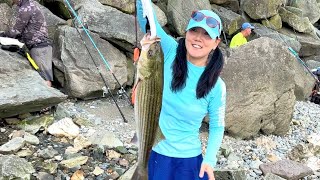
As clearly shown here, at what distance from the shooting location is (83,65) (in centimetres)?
933

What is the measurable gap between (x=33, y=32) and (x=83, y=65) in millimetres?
1454

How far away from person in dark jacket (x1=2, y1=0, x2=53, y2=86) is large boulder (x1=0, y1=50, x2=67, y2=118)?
492mm

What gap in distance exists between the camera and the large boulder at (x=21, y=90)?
669 centimetres

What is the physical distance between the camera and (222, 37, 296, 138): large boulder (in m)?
8.87

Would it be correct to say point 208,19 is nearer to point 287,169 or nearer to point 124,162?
point 124,162

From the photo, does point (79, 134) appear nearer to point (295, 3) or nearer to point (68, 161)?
point (68, 161)

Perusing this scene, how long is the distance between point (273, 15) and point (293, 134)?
1066 cm

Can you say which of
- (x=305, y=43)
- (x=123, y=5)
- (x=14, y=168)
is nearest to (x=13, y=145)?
(x=14, y=168)

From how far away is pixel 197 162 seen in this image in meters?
3.49

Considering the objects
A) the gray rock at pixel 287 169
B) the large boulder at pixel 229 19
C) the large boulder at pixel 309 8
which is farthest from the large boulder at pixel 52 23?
the large boulder at pixel 309 8

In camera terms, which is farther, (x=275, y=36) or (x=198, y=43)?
(x=275, y=36)

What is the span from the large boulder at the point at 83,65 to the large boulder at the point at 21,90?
1393 millimetres

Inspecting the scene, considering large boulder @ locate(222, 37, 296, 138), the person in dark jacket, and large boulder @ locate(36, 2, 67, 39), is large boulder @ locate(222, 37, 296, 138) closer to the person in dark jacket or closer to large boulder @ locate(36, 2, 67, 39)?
the person in dark jacket

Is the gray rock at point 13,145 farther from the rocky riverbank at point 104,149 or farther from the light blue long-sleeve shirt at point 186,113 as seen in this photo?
the light blue long-sleeve shirt at point 186,113
